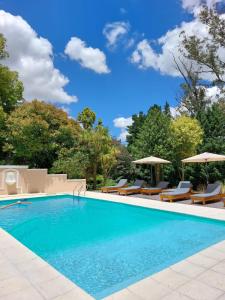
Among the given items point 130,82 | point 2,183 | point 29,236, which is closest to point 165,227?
point 29,236

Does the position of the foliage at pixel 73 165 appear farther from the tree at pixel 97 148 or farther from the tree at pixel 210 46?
the tree at pixel 210 46

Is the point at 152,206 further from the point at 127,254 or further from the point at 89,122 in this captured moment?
the point at 89,122

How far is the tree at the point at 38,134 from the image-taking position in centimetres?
1812

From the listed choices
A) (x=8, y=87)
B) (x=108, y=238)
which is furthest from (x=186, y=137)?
(x=8, y=87)

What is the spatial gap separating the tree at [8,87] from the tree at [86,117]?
21.3ft

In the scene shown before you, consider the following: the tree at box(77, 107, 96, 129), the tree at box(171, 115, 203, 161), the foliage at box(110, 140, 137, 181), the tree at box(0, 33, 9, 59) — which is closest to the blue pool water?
the tree at box(171, 115, 203, 161)

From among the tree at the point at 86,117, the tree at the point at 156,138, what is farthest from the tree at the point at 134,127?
the tree at the point at 156,138

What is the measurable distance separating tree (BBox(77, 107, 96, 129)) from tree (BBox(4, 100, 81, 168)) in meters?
4.74

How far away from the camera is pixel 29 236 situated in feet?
25.1

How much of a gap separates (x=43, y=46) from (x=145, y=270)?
51.5ft

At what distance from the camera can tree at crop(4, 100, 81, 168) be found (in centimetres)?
1812

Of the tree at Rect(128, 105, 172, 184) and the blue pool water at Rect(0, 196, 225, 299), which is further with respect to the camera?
the tree at Rect(128, 105, 172, 184)

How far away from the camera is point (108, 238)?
24.0 feet

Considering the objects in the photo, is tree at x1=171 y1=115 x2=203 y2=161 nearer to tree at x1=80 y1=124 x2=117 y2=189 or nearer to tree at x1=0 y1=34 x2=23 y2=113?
tree at x1=80 y1=124 x2=117 y2=189
